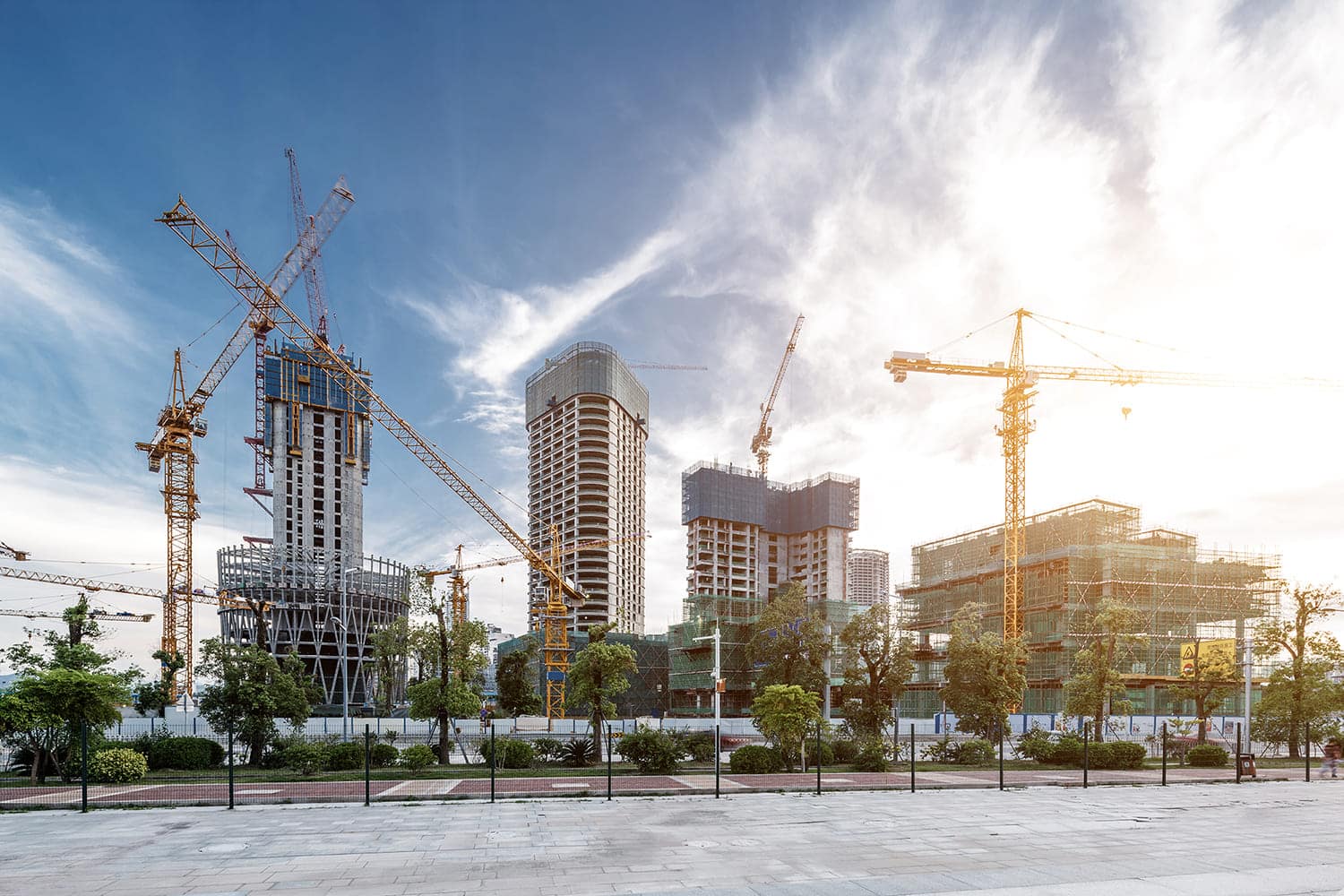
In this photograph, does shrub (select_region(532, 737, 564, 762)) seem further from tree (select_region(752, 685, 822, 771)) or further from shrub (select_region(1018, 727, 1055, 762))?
shrub (select_region(1018, 727, 1055, 762))

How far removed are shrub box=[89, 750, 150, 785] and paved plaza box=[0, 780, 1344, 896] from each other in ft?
20.2

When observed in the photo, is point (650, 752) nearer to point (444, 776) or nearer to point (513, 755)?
point (513, 755)

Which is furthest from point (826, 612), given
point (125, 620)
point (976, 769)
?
point (125, 620)

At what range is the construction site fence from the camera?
23734mm

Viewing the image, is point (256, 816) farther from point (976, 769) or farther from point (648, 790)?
point (976, 769)

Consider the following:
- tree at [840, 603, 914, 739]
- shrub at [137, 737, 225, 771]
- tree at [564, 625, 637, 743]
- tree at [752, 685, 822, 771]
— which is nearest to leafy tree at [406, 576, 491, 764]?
tree at [564, 625, 637, 743]

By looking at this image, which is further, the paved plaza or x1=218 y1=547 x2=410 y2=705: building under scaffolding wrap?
x1=218 y1=547 x2=410 y2=705: building under scaffolding wrap

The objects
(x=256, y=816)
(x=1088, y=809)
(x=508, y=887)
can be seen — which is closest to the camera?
(x=508, y=887)

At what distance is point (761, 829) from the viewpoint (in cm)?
1909

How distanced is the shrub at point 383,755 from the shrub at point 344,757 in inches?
18.0

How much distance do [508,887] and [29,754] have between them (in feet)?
82.9

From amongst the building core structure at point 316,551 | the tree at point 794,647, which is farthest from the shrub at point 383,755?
the building core structure at point 316,551

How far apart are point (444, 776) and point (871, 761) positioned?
16664 millimetres

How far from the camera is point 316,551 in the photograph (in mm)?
136750
